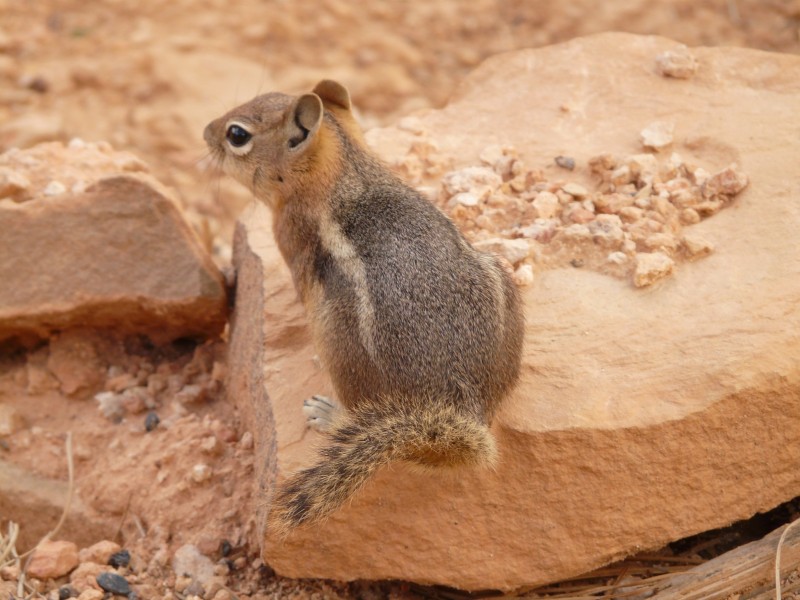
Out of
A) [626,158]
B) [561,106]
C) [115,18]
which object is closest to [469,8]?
[115,18]

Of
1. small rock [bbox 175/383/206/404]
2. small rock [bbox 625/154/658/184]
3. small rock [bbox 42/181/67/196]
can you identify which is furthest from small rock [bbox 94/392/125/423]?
small rock [bbox 625/154/658/184]

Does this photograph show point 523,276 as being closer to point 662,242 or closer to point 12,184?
point 662,242

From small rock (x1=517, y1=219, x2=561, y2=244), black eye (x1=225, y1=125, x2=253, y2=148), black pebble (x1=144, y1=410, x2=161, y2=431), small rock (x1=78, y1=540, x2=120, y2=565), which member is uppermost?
black eye (x1=225, y1=125, x2=253, y2=148)

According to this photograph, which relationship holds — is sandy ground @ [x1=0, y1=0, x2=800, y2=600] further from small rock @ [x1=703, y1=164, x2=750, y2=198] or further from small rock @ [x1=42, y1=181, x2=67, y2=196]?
small rock @ [x1=703, y1=164, x2=750, y2=198]

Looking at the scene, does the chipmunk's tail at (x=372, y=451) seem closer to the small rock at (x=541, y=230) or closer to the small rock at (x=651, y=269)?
the small rock at (x=651, y=269)

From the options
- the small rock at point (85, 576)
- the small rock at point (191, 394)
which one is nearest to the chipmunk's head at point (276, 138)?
the small rock at point (191, 394)

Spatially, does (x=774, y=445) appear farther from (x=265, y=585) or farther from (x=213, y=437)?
(x=213, y=437)

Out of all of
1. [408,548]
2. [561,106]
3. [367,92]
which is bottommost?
[367,92]
